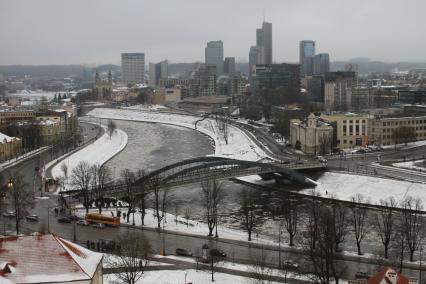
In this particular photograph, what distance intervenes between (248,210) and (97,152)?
2009cm

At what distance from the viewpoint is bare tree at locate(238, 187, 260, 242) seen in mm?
20688

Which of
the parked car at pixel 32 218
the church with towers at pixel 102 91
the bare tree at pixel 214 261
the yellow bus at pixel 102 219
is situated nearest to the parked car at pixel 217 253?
the bare tree at pixel 214 261

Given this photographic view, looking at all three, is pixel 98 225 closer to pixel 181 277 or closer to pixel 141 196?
pixel 141 196

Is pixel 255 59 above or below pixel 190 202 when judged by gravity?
above

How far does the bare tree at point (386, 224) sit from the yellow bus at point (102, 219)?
8.36 metres

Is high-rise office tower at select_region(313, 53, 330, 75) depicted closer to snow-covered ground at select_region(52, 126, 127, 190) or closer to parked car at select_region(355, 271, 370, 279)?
snow-covered ground at select_region(52, 126, 127, 190)

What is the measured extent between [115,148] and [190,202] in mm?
19488

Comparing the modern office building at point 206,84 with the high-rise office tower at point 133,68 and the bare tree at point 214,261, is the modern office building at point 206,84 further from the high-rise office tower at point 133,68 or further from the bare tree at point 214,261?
the bare tree at point 214,261

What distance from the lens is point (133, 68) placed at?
16312cm

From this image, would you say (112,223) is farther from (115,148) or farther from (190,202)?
(115,148)

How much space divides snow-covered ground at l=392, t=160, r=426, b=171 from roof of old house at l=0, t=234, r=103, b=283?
2161 cm

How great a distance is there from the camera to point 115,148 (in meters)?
44.6

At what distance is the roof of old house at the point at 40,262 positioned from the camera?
38.5 feet

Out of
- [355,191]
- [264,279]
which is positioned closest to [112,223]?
[264,279]
